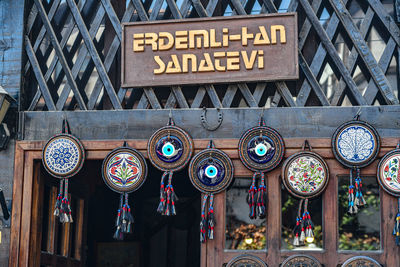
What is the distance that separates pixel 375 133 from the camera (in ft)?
23.6

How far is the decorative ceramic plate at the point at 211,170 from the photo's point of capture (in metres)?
7.37

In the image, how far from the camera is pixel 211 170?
291 inches

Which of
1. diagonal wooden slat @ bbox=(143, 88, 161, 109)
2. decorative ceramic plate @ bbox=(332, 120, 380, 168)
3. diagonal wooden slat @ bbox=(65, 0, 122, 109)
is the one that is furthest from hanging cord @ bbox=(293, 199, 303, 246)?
diagonal wooden slat @ bbox=(65, 0, 122, 109)

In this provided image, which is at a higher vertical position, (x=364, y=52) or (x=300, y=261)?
(x=364, y=52)

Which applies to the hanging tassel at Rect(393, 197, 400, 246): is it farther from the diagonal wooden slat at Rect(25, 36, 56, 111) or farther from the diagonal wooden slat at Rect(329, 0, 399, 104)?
the diagonal wooden slat at Rect(25, 36, 56, 111)

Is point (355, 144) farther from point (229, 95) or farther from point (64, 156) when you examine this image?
point (64, 156)

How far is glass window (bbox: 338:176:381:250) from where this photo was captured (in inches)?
281

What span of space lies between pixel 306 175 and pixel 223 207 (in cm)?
91

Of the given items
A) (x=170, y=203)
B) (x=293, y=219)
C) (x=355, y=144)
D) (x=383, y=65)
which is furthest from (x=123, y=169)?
(x=383, y=65)

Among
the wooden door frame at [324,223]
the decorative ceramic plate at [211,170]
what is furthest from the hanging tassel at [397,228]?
the decorative ceramic plate at [211,170]

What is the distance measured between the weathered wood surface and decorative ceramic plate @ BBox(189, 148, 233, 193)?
0.69ft

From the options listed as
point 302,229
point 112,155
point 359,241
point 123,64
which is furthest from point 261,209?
point 123,64

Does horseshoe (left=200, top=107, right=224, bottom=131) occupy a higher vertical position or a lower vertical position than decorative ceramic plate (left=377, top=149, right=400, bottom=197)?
higher

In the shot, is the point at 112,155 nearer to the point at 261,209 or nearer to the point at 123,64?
the point at 123,64
